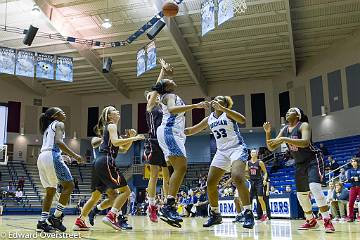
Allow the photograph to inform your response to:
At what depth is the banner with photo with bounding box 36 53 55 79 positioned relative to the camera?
19.5m

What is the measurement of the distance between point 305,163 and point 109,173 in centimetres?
298

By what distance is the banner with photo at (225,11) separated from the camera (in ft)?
42.3

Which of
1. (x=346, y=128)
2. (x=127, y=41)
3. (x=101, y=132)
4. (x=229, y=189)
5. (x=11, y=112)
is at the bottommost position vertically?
(x=229, y=189)

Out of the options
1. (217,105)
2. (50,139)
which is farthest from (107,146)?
(217,105)

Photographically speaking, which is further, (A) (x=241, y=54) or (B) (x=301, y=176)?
(A) (x=241, y=54)

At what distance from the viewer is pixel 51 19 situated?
65.9ft

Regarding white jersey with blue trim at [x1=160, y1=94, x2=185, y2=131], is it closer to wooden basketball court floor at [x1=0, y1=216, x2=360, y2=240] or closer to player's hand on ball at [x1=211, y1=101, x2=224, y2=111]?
player's hand on ball at [x1=211, y1=101, x2=224, y2=111]

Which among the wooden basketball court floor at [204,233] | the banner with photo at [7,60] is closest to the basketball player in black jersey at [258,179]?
the wooden basketball court floor at [204,233]

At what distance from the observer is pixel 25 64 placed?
62.9 feet

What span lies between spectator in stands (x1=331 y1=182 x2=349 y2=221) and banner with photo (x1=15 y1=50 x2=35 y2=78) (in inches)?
567

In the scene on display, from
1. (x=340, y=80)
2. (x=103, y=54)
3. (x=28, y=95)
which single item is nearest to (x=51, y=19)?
(x=103, y=54)

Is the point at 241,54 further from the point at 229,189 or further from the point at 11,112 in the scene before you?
the point at 11,112

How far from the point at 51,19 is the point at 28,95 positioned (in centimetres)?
1350

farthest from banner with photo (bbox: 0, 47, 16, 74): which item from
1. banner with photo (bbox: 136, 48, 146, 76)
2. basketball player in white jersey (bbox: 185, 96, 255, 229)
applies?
basketball player in white jersey (bbox: 185, 96, 255, 229)
